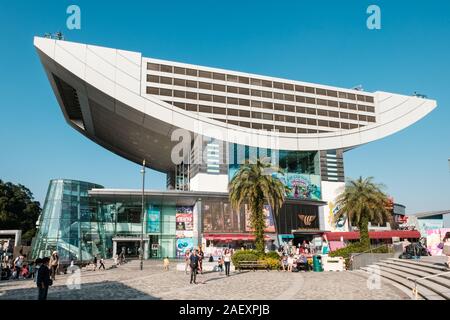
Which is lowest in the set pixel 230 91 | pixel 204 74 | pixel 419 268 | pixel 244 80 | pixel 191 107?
pixel 419 268

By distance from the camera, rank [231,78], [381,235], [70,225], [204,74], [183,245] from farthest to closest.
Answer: [231,78] → [204,74] → [381,235] → [183,245] → [70,225]

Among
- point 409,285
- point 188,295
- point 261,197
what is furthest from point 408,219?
point 188,295

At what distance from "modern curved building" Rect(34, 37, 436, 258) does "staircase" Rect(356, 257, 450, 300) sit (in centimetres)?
3340

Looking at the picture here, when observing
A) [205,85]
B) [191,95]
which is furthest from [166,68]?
[205,85]

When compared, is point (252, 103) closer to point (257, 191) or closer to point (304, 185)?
point (304, 185)

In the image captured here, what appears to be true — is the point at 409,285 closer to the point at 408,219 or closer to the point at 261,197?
the point at 261,197

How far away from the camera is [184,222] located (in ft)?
175

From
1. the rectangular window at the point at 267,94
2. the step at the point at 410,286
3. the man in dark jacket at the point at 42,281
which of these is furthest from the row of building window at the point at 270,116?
the man in dark jacket at the point at 42,281

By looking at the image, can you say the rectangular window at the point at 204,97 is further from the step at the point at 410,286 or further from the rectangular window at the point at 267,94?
the step at the point at 410,286

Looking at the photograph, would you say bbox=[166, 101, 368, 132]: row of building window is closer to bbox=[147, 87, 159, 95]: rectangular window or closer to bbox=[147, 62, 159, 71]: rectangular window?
bbox=[147, 87, 159, 95]: rectangular window

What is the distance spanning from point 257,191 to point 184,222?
25.5 m

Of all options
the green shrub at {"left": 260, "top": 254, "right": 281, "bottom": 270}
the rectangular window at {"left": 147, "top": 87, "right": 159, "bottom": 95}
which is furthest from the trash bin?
the rectangular window at {"left": 147, "top": 87, "right": 159, "bottom": 95}

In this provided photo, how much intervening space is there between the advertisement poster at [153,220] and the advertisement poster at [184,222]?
8.28 feet
